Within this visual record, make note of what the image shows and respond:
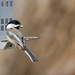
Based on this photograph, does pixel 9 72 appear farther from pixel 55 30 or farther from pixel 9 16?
pixel 9 16

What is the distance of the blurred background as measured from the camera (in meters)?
1.19

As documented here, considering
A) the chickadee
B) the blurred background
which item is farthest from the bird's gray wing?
the blurred background

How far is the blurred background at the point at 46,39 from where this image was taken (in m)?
1.19

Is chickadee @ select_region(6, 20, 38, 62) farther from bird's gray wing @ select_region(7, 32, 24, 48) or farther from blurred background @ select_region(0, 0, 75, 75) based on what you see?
blurred background @ select_region(0, 0, 75, 75)

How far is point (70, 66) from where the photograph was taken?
1.29 metres

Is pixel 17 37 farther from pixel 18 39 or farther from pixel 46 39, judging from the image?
pixel 46 39

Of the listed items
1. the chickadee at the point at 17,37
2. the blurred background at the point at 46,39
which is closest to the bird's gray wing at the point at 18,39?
the chickadee at the point at 17,37

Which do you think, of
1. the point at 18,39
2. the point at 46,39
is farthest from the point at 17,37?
the point at 46,39

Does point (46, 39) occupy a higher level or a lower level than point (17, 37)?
lower

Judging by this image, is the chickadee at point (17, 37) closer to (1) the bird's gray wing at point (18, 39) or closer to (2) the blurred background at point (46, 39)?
(1) the bird's gray wing at point (18, 39)

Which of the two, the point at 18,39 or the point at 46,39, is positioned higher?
the point at 18,39

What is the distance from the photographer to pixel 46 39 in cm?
123

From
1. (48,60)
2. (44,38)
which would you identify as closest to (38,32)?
(44,38)

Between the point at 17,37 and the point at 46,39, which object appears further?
the point at 46,39
